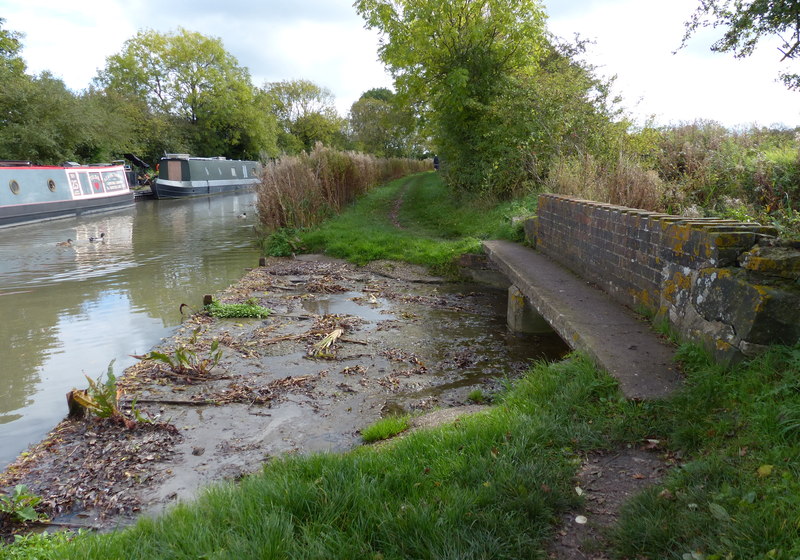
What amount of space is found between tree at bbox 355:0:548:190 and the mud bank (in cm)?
792

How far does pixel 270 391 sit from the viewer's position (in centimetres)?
510

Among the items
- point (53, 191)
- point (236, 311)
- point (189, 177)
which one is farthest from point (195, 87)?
point (236, 311)

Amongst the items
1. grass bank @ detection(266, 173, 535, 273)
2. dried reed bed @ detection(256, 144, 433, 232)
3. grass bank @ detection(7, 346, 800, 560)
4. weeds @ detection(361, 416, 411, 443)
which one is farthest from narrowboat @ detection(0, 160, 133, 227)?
grass bank @ detection(7, 346, 800, 560)

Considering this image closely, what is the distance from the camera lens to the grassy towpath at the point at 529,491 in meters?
2.20

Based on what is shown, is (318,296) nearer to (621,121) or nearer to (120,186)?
(621,121)

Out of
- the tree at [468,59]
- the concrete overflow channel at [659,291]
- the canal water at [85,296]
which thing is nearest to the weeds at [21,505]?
the canal water at [85,296]

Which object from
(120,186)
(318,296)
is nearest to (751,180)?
(318,296)

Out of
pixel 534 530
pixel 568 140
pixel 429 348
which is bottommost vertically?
pixel 429 348

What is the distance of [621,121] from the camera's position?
503 inches

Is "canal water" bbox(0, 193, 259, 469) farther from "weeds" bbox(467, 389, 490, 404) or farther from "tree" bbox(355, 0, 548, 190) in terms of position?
"tree" bbox(355, 0, 548, 190)

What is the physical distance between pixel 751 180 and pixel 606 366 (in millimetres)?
5794

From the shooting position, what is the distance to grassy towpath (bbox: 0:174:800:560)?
7.21 ft

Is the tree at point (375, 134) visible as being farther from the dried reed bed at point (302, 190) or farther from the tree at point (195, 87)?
the dried reed bed at point (302, 190)

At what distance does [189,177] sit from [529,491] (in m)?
34.2
